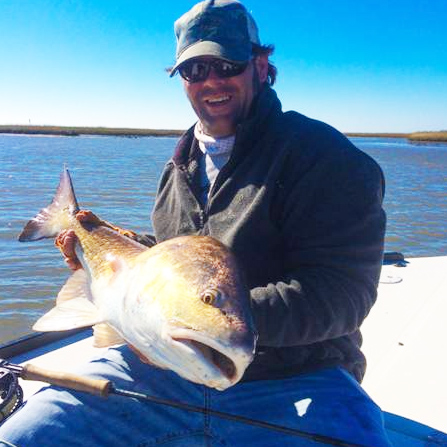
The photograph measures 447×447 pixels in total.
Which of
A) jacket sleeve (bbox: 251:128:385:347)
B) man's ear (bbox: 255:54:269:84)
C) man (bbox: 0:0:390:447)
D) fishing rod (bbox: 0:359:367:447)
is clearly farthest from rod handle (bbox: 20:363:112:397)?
man's ear (bbox: 255:54:269:84)

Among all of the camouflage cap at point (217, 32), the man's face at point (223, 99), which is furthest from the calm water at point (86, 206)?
the camouflage cap at point (217, 32)

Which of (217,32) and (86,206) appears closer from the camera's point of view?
(217,32)

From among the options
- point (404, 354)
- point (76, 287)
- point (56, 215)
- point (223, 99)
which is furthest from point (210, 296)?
point (404, 354)

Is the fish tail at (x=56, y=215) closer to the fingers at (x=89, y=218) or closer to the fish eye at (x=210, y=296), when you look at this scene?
the fingers at (x=89, y=218)

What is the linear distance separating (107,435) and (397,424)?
1.76 metres

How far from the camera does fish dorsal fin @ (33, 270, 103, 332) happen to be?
2.57m

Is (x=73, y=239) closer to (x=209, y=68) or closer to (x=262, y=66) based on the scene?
(x=209, y=68)

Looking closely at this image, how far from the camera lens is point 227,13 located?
9.84ft

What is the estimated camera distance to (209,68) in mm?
3014

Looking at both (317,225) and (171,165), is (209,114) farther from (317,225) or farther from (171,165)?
(317,225)

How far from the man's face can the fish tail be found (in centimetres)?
119

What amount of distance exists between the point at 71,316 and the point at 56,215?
1248 mm

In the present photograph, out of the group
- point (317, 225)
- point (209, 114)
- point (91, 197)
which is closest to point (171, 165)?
point (209, 114)

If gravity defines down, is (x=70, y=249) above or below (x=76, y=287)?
above
